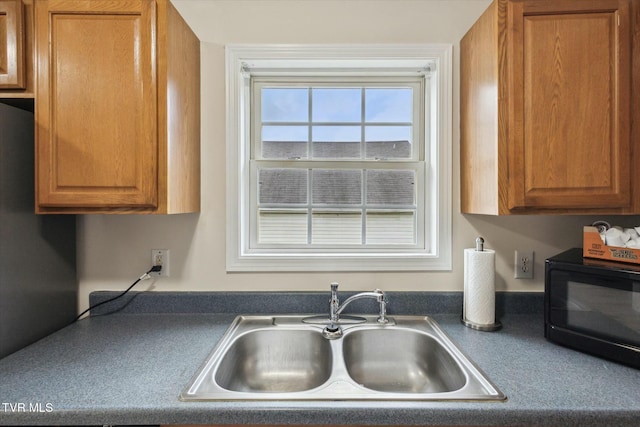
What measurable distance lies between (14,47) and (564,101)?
79.3 inches

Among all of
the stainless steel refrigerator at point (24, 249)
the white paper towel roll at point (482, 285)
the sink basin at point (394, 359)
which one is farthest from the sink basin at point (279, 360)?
the stainless steel refrigerator at point (24, 249)

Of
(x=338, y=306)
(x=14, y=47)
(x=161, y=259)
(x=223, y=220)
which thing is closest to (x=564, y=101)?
(x=338, y=306)

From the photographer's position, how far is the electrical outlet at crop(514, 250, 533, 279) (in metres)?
1.46

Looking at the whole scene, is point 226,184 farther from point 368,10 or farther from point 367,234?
point 368,10

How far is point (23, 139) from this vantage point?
1.14 meters

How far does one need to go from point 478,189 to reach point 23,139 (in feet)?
5.86

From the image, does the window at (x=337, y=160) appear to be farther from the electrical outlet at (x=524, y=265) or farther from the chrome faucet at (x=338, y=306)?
the electrical outlet at (x=524, y=265)

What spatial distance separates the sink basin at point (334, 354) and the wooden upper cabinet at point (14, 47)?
123 centimetres

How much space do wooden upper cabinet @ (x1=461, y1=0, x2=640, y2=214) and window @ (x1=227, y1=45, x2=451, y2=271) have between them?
0.45 m

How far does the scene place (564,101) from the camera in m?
1.10

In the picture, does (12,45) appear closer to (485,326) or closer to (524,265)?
(485,326)

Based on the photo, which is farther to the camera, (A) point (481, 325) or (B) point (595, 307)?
(A) point (481, 325)

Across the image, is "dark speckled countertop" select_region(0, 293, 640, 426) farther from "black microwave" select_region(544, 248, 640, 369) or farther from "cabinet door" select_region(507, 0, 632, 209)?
"cabinet door" select_region(507, 0, 632, 209)

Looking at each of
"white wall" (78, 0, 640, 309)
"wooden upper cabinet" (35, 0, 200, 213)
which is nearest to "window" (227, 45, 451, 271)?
"white wall" (78, 0, 640, 309)
